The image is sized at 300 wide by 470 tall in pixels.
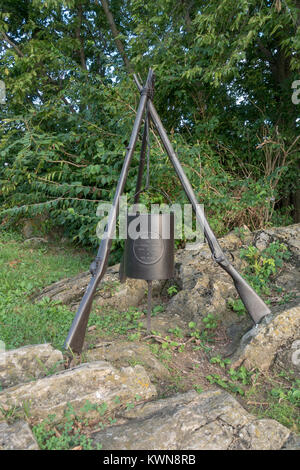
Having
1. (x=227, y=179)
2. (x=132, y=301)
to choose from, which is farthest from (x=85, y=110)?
(x=132, y=301)

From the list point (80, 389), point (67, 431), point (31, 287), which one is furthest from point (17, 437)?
point (31, 287)

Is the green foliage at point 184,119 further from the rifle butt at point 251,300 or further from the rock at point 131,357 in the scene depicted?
the rock at point 131,357

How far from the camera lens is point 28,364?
2270mm

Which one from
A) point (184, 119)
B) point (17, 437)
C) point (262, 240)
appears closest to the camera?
point (17, 437)

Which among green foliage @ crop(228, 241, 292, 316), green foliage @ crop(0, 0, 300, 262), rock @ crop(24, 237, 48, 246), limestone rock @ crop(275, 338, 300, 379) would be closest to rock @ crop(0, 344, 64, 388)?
limestone rock @ crop(275, 338, 300, 379)

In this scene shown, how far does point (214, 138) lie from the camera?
17.5ft

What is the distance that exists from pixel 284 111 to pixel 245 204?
2288mm

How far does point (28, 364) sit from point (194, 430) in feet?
3.84

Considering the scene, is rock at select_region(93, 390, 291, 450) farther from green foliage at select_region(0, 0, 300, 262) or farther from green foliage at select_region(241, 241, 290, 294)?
green foliage at select_region(0, 0, 300, 262)

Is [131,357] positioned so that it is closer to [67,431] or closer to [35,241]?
[67,431]

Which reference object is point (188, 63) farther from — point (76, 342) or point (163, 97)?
point (76, 342)

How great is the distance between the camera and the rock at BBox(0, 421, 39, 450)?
5.19 feet

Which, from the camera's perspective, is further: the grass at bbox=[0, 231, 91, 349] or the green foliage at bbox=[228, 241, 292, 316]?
the green foliage at bbox=[228, 241, 292, 316]

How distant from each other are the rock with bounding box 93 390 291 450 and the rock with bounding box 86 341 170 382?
0.45 m
